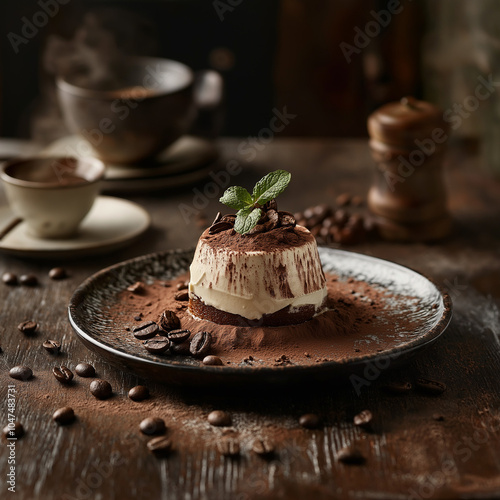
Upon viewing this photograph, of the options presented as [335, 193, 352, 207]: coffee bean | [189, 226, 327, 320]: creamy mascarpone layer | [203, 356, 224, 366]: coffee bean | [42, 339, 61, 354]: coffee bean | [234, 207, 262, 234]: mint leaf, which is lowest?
[335, 193, 352, 207]: coffee bean

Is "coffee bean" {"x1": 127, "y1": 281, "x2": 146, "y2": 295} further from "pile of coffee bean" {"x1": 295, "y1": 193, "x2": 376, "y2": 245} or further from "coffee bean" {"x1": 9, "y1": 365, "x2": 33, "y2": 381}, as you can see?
"pile of coffee bean" {"x1": 295, "y1": 193, "x2": 376, "y2": 245}

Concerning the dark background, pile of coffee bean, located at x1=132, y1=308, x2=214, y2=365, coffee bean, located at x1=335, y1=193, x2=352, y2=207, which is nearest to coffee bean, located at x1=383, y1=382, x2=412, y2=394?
pile of coffee bean, located at x1=132, y1=308, x2=214, y2=365

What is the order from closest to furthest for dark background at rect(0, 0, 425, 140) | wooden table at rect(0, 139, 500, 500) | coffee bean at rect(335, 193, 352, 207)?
wooden table at rect(0, 139, 500, 500), coffee bean at rect(335, 193, 352, 207), dark background at rect(0, 0, 425, 140)

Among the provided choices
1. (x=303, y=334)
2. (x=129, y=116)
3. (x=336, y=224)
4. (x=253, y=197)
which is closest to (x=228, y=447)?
(x=303, y=334)

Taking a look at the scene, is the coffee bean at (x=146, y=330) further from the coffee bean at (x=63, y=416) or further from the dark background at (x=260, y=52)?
the dark background at (x=260, y=52)

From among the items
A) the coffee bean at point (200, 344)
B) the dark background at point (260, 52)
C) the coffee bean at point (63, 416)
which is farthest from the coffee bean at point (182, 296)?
the dark background at point (260, 52)

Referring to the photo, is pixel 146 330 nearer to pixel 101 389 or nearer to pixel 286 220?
pixel 101 389

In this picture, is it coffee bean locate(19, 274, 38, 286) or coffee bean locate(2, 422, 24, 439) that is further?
coffee bean locate(19, 274, 38, 286)
